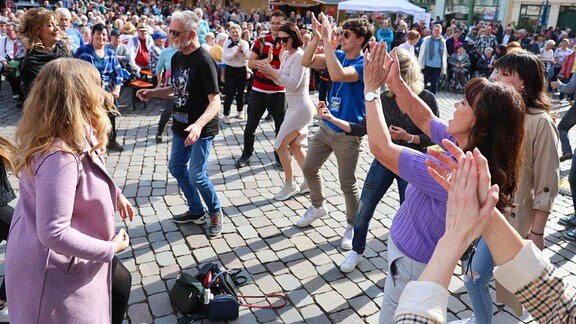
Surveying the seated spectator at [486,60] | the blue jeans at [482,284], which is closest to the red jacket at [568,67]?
the seated spectator at [486,60]

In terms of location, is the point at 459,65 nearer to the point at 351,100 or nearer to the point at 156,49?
the point at 156,49

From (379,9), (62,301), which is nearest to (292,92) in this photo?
(62,301)

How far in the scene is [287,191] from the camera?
17.7 ft

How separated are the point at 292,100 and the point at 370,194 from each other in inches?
78.8

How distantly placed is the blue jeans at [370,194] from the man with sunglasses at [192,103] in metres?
1.39

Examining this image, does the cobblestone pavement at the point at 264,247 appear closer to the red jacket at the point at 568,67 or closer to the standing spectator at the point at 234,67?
the standing spectator at the point at 234,67

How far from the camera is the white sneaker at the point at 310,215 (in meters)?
4.61

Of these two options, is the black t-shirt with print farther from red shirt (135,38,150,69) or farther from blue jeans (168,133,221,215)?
red shirt (135,38,150,69)

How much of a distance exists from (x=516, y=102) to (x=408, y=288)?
109cm

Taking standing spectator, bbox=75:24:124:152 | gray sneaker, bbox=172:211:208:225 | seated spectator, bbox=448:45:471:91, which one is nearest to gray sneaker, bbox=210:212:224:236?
gray sneaker, bbox=172:211:208:225

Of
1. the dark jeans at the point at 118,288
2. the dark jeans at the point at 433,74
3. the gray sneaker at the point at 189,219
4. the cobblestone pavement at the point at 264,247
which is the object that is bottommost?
the cobblestone pavement at the point at 264,247

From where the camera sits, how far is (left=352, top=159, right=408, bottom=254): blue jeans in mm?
3578

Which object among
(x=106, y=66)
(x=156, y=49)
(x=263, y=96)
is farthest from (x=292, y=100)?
(x=156, y=49)

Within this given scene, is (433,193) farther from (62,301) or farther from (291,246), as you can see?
(291,246)
